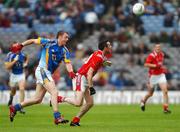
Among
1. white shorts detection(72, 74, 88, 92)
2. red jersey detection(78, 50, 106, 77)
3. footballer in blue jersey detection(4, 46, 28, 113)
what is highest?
red jersey detection(78, 50, 106, 77)

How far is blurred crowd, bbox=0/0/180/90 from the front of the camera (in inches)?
1383

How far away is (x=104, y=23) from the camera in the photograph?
124 feet

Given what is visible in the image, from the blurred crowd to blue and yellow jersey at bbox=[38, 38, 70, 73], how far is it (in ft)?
55.6

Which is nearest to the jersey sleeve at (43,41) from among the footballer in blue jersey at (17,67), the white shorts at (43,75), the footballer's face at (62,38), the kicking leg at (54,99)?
the footballer's face at (62,38)

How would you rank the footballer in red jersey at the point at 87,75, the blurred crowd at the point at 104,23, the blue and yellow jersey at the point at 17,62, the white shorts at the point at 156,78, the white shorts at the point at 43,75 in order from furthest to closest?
1. the blurred crowd at the point at 104,23
2. the white shorts at the point at 156,78
3. the blue and yellow jersey at the point at 17,62
4. the white shorts at the point at 43,75
5. the footballer in red jersey at the point at 87,75

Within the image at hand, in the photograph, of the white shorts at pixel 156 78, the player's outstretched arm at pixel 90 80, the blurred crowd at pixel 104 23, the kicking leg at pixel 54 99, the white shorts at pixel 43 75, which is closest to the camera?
the player's outstretched arm at pixel 90 80

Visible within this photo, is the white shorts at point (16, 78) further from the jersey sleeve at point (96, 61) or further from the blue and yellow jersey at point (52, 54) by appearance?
the jersey sleeve at point (96, 61)

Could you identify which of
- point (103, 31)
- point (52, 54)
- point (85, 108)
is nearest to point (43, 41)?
point (52, 54)

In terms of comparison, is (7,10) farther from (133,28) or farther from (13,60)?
(13,60)

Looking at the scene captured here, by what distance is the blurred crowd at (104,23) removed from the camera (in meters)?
35.1

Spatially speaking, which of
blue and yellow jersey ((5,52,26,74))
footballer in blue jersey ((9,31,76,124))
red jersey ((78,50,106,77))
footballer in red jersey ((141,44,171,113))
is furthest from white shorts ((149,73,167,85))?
red jersey ((78,50,106,77))

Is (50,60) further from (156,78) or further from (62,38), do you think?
(156,78)

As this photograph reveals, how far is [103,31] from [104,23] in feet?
2.44

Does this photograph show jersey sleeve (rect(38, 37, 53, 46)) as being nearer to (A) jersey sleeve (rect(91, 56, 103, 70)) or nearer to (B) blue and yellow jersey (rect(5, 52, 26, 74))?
(A) jersey sleeve (rect(91, 56, 103, 70))
